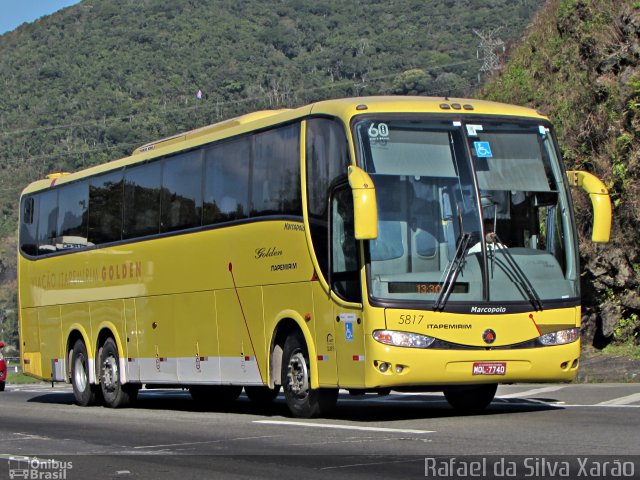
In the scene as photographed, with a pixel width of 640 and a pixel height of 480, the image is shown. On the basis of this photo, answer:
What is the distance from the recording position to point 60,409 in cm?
2214

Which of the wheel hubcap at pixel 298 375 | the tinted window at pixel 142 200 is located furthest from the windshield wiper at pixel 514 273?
the tinted window at pixel 142 200

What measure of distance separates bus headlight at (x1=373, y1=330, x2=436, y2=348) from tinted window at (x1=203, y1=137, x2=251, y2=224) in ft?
11.8

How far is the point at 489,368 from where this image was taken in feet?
49.0

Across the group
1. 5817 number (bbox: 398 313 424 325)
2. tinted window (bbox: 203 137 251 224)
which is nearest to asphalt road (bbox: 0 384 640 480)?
5817 number (bbox: 398 313 424 325)

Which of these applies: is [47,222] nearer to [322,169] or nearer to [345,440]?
[322,169]

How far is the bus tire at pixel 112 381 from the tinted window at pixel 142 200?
2.10 m

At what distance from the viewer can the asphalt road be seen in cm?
1098

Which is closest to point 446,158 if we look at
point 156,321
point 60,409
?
point 156,321

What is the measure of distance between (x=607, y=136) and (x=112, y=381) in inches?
422

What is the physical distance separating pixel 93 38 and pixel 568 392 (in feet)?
512

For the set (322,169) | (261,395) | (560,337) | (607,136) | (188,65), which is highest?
(188,65)

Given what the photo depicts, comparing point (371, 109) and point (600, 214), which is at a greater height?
point (371, 109)

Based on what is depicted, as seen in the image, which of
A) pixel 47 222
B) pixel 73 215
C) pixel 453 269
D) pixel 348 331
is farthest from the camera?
pixel 47 222

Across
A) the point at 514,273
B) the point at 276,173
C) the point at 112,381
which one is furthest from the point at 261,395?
the point at 514,273
